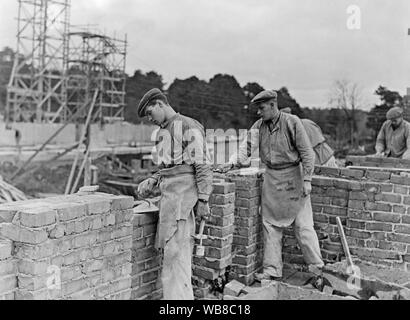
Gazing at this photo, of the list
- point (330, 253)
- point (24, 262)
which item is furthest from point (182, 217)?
point (330, 253)

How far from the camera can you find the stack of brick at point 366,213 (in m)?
5.07

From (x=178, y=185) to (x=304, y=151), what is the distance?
132cm

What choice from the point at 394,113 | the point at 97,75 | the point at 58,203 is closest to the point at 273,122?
the point at 58,203

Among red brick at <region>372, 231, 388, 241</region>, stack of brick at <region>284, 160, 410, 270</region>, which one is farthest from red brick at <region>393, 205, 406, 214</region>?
red brick at <region>372, 231, 388, 241</region>

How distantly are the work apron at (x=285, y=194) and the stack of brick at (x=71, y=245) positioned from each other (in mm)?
1566

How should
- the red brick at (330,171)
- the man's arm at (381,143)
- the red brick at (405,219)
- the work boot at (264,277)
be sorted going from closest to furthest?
1. the work boot at (264,277)
2. the red brick at (405,219)
3. the red brick at (330,171)
4. the man's arm at (381,143)

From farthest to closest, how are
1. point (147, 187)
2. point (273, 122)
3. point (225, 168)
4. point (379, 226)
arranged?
point (379, 226)
point (225, 168)
point (273, 122)
point (147, 187)

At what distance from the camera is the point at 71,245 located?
11.0 ft

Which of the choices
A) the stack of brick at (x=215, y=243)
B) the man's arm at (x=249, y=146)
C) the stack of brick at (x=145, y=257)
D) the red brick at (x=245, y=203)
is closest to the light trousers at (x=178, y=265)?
the stack of brick at (x=145, y=257)

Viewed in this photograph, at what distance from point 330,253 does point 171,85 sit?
27.1 m

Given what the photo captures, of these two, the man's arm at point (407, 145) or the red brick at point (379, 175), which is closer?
the red brick at point (379, 175)

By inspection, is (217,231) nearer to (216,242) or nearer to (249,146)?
(216,242)

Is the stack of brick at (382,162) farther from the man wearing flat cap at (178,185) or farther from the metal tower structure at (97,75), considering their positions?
the metal tower structure at (97,75)

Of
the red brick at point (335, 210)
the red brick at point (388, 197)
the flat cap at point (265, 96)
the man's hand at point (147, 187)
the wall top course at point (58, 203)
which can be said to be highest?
the flat cap at point (265, 96)
